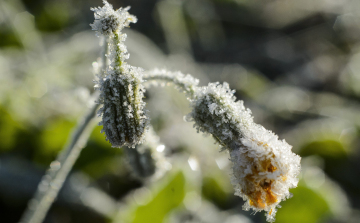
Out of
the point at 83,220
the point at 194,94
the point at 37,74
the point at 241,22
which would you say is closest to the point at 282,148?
the point at 194,94

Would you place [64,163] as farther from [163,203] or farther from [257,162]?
[257,162]

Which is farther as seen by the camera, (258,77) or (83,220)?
(258,77)

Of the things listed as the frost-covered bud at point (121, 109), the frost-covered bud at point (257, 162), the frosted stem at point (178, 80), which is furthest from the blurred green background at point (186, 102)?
the frost-covered bud at point (121, 109)

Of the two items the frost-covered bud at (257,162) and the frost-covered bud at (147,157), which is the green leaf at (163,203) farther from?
the frost-covered bud at (257,162)

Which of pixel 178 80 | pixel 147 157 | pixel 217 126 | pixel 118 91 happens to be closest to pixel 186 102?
pixel 147 157

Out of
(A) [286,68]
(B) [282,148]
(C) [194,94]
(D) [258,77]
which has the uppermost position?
(A) [286,68]

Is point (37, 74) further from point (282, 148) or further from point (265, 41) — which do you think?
point (265, 41)

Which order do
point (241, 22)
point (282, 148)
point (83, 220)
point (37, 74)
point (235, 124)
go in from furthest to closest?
point (241, 22) → point (37, 74) → point (83, 220) → point (235, 124) → point (282, 148)

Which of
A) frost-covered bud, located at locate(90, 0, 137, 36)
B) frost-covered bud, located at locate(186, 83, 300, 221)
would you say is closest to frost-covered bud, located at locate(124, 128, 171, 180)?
frost-covered bud, located at locate(186, 83, 300, 221)
